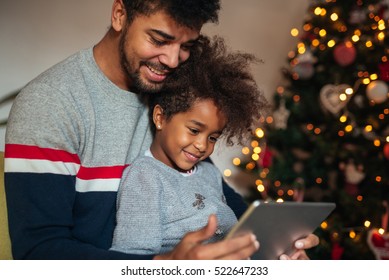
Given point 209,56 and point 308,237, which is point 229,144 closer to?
point 209,56

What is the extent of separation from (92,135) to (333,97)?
1997 mm

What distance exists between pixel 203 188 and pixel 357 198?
1.83 m

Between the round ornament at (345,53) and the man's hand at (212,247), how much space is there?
7.17 feet

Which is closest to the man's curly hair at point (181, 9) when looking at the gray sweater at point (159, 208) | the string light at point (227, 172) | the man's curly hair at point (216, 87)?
the man's curly hair at point (216, 87)

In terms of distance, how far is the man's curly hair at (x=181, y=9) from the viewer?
4.62 feet

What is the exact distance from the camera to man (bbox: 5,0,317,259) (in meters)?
1.18

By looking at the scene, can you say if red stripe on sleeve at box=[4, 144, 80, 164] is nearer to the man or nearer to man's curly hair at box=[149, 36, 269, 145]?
the man

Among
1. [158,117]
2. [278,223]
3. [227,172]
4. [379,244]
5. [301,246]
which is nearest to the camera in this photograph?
[278,223]

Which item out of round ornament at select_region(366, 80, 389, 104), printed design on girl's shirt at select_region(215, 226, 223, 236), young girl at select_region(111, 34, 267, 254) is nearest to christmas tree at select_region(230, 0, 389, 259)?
round ornament at select_region(366, 80, 389, 104)

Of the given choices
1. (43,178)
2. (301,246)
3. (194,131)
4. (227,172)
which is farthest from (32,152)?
(227,172)

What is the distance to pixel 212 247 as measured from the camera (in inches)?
41.1

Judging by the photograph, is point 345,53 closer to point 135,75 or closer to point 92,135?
point 135,75
